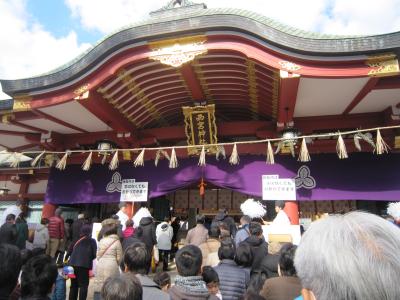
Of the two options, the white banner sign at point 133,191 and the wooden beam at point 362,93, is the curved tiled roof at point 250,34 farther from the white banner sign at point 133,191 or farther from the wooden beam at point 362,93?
the white banner sign at point 133,191

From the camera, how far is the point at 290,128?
7.52 m

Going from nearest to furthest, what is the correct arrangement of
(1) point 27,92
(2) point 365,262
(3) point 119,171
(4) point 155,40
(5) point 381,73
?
(2) point 365,262
(5) point 381,73
(4) point 155,40
(1) point 27,92
(3) point 119,171

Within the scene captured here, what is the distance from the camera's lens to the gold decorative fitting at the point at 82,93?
7.28m

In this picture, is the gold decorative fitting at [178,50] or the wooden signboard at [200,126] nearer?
the gold decorative fitting at [178,50]

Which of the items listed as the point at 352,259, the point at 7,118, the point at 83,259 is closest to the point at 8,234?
the point at 83,259

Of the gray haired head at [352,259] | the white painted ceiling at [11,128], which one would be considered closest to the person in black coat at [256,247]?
the gray haired head at [352,259]

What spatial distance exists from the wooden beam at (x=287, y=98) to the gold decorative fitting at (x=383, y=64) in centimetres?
130

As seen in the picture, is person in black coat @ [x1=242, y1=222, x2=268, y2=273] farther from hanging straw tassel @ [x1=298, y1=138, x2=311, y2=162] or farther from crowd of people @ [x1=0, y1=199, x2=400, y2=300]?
hanging straw tassel @ [x1=298, y1=138, x2=311, y2=162]

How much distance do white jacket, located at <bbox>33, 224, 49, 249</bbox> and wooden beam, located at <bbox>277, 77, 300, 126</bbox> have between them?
624 cm

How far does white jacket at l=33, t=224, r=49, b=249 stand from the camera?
293 inches

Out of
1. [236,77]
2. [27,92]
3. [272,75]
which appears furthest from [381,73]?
[27,92]

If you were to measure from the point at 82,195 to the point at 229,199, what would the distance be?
509 centimetres

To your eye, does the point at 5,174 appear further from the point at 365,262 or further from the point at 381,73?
the point at 365,262

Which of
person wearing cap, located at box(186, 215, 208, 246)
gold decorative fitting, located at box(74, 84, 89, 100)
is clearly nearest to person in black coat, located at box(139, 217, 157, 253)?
person wearing cap, located at box(186, 215, 208, 246)
